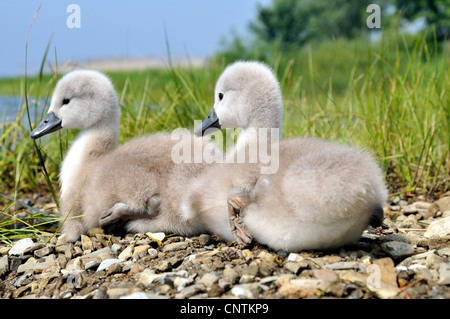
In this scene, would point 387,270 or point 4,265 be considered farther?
point 4,265

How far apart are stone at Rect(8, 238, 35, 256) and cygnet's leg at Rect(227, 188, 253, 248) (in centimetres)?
179

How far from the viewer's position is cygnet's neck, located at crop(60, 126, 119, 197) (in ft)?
13.5

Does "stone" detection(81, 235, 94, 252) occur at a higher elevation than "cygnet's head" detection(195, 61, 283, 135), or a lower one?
lower

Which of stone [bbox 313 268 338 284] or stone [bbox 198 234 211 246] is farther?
stone [bbox 198 234 211 246]

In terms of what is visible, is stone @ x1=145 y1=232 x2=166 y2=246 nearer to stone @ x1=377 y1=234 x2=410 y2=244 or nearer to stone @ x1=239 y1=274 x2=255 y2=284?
stone @ x1=239 y1=274 x2=255 y2=284

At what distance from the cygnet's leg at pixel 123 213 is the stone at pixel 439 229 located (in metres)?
2.02

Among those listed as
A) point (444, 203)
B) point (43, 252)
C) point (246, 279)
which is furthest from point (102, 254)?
point (444, 203)

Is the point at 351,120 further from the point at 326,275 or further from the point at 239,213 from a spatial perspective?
the point at 326,275

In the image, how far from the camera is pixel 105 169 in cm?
377

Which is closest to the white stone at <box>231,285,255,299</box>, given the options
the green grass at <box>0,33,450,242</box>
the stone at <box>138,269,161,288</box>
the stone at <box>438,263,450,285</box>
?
the stone at <box>138,269,161,288</box>

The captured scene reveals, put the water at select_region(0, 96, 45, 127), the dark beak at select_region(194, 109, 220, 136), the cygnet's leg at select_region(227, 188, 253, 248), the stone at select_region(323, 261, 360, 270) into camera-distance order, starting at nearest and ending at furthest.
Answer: the stone at select_region(323, 261, 360, 270), the cygnet's leg at select_region(227, 188, 253, 248), the dark beak at select_region(194, 109, 220, 136), the water at select_region(0, 96, 45, 127)

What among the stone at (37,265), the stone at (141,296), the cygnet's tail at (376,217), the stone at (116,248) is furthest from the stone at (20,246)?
the cygnet's tail at (376,217)

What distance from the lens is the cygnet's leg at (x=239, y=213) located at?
10.0ft

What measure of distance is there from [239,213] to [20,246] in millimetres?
1935
